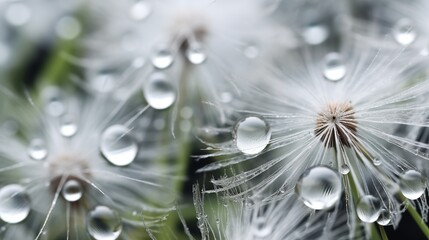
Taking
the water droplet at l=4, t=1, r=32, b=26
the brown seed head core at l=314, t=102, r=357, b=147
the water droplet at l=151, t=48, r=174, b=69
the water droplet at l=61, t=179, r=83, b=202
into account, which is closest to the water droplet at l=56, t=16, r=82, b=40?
the water droplet at l=4, t=1, r=32, b=26

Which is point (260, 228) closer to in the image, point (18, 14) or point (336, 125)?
point (336, 125)

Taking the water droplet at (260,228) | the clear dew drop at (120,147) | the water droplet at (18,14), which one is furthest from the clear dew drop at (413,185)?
the water droplet at (18,14)

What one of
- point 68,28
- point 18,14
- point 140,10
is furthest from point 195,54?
point 18,14

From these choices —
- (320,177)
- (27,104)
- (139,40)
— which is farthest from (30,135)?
(320,177)

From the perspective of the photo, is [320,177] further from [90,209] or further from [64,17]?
[64,17]

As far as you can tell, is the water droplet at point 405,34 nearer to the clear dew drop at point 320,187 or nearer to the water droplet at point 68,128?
the clear dew drop at point 320,187

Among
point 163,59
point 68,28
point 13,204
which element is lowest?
point 13,204
